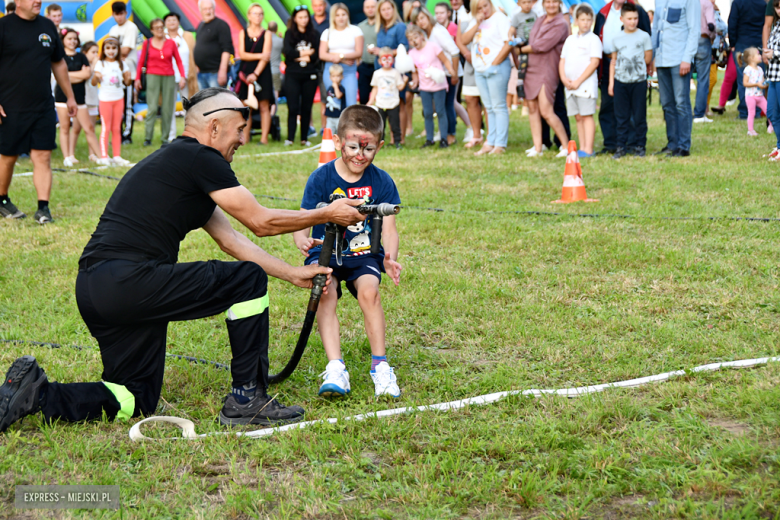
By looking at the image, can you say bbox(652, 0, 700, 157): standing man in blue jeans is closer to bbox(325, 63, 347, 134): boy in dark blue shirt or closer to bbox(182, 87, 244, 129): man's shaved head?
bbox(325, 63, 347, 134): boy in dark blue shirt

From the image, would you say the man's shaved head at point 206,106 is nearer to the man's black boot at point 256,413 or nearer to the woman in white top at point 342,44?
the man's black boot at point 256,413

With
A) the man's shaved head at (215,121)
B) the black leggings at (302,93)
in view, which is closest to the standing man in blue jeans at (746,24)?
the black leggings at (302,93)

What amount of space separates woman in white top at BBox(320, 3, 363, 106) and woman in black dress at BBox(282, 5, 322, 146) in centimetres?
47

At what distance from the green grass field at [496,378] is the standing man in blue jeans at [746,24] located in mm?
7102

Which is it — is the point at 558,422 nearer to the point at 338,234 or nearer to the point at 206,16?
the point at 338,234

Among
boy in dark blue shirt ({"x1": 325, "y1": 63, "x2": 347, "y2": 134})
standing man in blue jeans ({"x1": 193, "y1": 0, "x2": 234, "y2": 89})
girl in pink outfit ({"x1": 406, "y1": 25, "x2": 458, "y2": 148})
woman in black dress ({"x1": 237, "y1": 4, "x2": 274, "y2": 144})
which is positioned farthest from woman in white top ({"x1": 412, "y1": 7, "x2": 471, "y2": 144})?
standing man in blue jeans ({"x1": 193, "y1": 0, "x2": 234, "y2": 89})

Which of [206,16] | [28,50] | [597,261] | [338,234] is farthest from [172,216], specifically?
[206,16]

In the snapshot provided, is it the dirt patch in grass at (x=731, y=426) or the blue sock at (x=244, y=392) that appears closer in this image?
the dirt patch in grass at (x=731, y=426)

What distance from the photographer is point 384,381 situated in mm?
3967

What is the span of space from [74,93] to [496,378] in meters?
10.0

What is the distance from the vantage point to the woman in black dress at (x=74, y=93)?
39.4 feet

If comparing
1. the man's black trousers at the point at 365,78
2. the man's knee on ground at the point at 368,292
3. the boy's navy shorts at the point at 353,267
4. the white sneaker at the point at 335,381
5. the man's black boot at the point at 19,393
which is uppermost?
the man's black trousers at the point at 365,78

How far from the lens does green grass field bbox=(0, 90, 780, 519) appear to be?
9.67 feet

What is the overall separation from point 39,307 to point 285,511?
3406 millimetres
